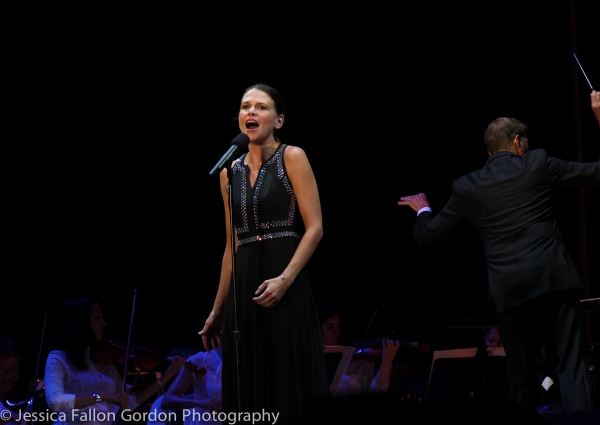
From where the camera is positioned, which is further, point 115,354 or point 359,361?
point 359,361

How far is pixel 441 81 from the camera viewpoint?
7172 millimetres

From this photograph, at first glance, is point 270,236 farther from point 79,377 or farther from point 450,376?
point 79,377

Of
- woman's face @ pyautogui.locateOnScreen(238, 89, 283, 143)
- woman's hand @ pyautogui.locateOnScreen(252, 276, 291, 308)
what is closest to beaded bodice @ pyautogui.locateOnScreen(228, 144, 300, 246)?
woman's face @ pyautogui.locateOnScreen(238, 89, 283, 143)

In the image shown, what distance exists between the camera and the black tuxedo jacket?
11.1ft

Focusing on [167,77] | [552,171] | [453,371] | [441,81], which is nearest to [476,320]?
[441,81]

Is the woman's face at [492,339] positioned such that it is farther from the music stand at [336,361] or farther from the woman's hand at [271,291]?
the woman's hand at [271,291]

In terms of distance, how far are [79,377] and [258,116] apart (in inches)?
97.9

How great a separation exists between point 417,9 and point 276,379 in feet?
16.0

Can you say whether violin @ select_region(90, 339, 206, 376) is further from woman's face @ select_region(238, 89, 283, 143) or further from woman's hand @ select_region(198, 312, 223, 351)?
woman's face @ select_region(238, 89, 283, 143)

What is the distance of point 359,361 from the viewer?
584 centimetres

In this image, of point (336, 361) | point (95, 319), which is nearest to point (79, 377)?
point (95, 319)

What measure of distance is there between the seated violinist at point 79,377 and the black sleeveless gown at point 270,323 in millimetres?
2050

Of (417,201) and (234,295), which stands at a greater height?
(417,201)

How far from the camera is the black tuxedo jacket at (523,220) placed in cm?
337
